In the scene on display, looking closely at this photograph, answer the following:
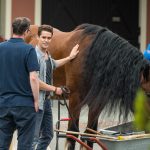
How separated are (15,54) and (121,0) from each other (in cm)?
951

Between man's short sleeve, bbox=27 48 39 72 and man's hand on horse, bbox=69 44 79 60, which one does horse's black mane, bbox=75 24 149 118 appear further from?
man's short sleeve, bbox=27 48 39 72

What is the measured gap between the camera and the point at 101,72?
562 centimetres

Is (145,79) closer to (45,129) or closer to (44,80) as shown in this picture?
(44,80)

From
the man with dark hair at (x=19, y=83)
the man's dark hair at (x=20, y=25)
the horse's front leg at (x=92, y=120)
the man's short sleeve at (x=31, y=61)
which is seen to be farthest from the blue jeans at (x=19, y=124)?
the horse's front leg at (x=92, y=120)

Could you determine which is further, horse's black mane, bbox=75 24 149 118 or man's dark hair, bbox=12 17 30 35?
horse's black mane, bbox=75 24 149 118

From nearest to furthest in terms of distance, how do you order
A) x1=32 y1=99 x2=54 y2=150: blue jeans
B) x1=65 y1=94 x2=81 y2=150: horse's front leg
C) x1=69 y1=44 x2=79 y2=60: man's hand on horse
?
x1=32 y1=99 x2=54 y2=150: blue jeans → x1=69 y1=44 x2=79 y2=60: man's hand on horse → x1=65 y1=94 x2=81 y2=150: horse's front leg

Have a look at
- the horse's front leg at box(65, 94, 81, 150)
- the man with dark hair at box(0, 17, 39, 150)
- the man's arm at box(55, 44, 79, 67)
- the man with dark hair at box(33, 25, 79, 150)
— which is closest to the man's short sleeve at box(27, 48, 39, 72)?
the man with dark hair at box(0, 17, 39, 150)

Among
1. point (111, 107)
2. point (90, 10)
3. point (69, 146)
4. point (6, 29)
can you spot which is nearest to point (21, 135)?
point (111, 107)

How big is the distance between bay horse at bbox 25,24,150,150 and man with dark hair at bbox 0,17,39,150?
1.03 meters

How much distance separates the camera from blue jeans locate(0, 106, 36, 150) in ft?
15.2

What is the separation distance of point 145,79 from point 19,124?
4.93 ft

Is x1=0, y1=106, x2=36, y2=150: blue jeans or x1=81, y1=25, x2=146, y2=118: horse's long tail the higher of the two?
x1=81, y1=25, x2=146, y2=118: horse's long tail

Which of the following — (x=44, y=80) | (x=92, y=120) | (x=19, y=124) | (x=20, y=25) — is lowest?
(x=92, y=120)

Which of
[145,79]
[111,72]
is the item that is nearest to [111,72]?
[111,72]
